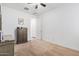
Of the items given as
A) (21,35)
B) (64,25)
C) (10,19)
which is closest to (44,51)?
(64,25)

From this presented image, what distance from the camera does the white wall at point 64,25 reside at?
3.95 meters

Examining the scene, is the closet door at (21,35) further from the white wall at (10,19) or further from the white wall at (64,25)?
the white wall at (64,25)

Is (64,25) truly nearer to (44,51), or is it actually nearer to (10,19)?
(44,51)

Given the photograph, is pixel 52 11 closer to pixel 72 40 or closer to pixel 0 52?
pixel 72 40

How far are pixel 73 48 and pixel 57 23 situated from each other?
1.67 metres

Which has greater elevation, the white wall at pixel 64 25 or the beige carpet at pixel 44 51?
the white wall at pixel 64 25

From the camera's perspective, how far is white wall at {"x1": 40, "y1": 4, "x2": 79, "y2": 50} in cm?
395

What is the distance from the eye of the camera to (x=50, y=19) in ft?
18.5

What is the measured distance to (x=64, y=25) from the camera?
4.48 meters

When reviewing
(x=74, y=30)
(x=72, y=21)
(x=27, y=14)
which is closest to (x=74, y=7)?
(x=72, y=21)

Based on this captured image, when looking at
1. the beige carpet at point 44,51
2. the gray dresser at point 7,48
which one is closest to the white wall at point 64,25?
the beige carpet at point 44,51

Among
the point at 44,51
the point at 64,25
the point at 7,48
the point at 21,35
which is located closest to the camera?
the point at 7,48

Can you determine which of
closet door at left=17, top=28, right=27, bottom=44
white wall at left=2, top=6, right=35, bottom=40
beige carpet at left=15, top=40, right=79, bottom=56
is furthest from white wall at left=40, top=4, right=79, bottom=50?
white wall at left=2, top=6, right=35, bottom=40

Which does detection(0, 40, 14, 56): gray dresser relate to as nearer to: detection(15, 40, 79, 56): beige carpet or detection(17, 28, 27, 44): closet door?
detection(15, 40, 79, 56): beige carpet
